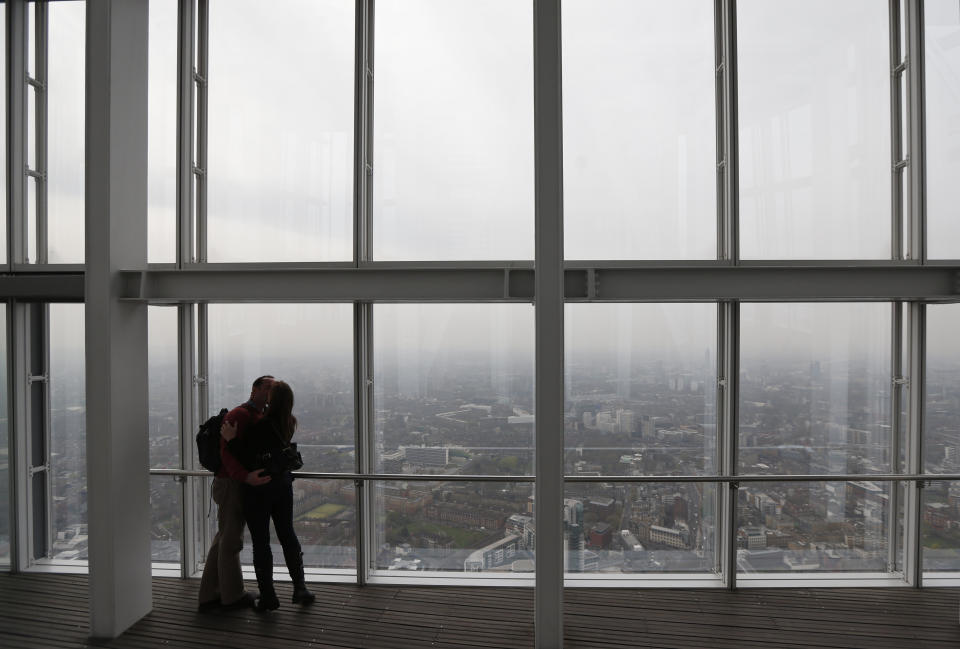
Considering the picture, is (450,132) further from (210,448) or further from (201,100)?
(210,448)

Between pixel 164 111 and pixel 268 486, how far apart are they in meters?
3.53

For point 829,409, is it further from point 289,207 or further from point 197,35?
point 197,35

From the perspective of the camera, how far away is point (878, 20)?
14.8ft

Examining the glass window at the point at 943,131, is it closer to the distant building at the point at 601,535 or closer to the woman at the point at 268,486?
the distant building at the point at 601,535

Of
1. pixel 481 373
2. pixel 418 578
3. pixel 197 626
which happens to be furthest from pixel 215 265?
pixel 418 578

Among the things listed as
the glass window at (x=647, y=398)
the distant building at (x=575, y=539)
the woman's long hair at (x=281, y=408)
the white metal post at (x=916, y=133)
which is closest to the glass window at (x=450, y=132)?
the glass window at (x=647, y=398)

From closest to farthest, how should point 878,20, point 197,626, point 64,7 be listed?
1. point 197,626
2. point 878,20
3. point 64,7

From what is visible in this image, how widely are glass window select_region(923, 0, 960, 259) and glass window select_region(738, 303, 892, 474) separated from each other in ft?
2.55

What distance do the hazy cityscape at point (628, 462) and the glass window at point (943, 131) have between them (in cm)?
120

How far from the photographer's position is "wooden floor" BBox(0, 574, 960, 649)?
12.0 feet

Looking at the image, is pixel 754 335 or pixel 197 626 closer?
pixel 197 626

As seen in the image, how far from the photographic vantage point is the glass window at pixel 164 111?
471 cm

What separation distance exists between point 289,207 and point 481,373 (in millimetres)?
2315

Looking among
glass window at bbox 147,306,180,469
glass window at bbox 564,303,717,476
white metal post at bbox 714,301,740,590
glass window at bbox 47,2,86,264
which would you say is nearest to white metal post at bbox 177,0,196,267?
glass window at bbox 147,306,180,469
